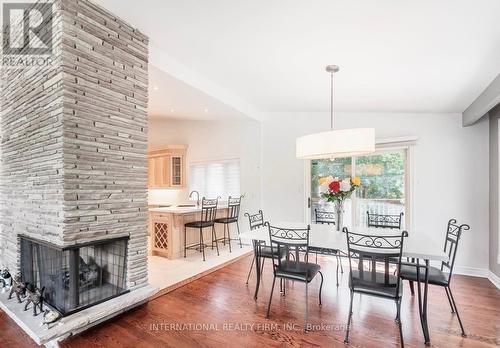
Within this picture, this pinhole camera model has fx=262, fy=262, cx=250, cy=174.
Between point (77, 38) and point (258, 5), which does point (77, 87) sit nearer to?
point (77, 38)

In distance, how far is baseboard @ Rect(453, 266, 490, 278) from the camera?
3.75 m

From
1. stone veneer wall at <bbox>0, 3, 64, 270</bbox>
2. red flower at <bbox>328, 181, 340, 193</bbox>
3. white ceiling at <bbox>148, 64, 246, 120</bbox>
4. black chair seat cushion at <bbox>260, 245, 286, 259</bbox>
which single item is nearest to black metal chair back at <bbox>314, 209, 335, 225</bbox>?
black chair seat cushion at <bbox>260, 245, 286, 259</bbox>

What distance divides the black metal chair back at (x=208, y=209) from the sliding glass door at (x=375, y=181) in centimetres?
210

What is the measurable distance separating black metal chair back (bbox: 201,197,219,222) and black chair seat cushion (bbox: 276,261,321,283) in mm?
2095

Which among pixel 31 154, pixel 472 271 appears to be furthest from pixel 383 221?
pixel 31 154

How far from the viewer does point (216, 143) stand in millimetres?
6000

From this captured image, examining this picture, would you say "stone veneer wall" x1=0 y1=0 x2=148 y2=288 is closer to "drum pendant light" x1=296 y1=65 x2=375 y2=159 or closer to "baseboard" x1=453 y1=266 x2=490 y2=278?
"drum pendant light" x1=296 y1=65 x2=375 y2=159

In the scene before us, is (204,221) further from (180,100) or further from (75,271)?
(75,271)

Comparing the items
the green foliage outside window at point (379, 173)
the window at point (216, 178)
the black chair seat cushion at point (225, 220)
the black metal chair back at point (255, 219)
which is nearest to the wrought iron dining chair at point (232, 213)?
the black chair seat cushion at point (225, 220)

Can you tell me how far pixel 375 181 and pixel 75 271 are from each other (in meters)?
4.35

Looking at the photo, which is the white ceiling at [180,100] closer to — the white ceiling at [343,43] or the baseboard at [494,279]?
the white ceiling at [343,43]

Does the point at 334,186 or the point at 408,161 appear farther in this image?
the point at 408,161

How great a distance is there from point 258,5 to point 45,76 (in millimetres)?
2032

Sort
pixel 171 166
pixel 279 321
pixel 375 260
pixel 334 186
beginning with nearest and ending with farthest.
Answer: pixel 375 260 < pixel 279 321 < pixel 334 186 < pixel 171 166
